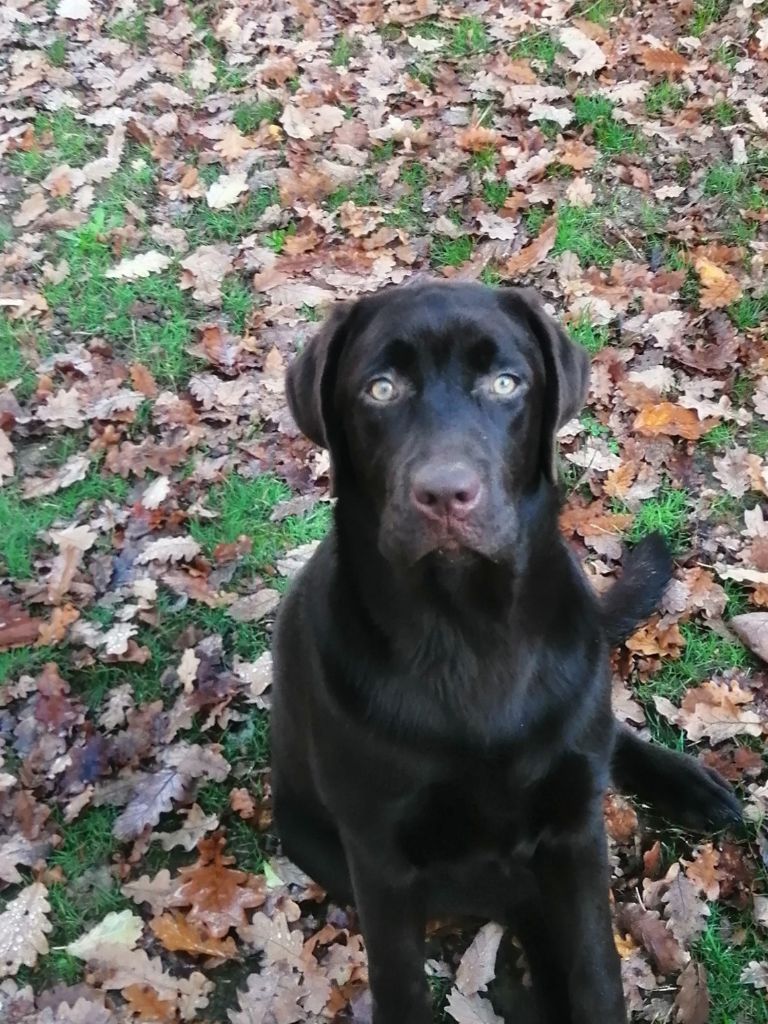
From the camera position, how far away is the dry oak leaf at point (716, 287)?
13.1ft

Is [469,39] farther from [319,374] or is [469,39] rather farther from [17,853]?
[17,853]

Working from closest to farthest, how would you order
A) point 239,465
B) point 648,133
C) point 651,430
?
point 651,430
point 239,465
point 648,133

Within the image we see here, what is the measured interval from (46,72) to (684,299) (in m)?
3.82

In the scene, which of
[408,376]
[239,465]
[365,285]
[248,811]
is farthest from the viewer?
[365,285]

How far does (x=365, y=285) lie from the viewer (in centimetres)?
438

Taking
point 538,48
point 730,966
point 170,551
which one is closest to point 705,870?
point 730,966

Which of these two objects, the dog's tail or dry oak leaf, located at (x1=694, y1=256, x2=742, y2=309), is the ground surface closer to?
dry oak leaf, located at (x1=694, y1=256, x2=742, y2=309)

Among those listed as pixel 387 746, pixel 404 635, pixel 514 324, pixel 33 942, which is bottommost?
pixel 33 942

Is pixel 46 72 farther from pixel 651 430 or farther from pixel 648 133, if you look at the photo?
pixel 651 430

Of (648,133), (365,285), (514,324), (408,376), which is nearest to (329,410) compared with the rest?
(408,376)

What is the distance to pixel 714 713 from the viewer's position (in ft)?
9.71

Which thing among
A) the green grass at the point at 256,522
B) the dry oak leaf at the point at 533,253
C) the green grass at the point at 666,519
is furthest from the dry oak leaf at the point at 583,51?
the green grass at the point at 256,522

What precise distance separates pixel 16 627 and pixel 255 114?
119 inches

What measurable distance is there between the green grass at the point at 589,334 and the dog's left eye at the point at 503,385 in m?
1.90
